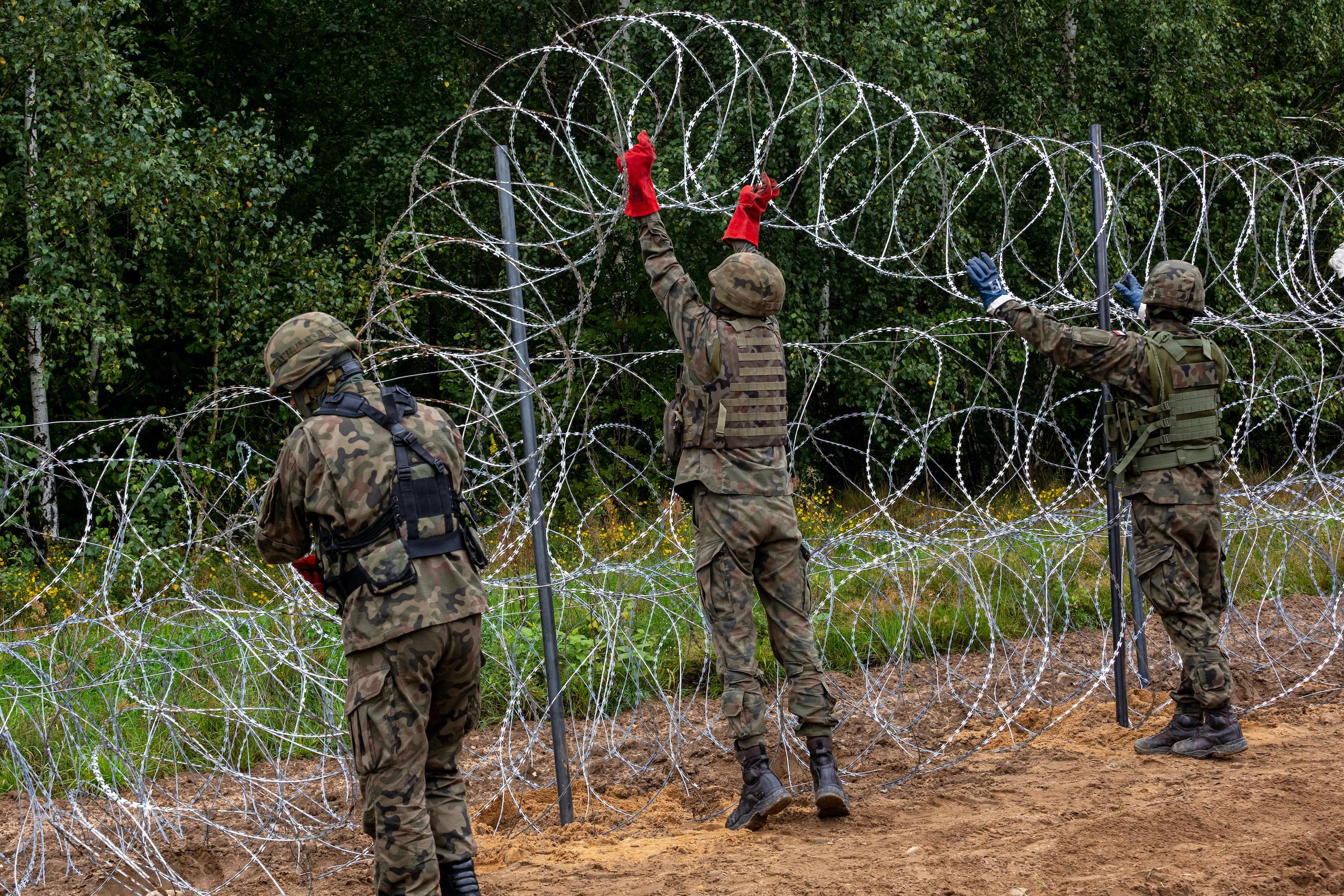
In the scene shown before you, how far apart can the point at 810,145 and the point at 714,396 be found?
613cm

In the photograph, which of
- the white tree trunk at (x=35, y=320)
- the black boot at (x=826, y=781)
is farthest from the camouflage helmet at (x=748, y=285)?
the white tree trunk at (x=35, y=320)

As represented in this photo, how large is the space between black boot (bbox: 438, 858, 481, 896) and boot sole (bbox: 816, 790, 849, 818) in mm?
1455

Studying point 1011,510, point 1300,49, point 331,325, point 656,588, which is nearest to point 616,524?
point 656,588

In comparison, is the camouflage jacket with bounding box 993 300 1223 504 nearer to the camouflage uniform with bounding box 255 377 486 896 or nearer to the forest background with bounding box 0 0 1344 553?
the camouflage uniform with bounding box 255 377 486 896

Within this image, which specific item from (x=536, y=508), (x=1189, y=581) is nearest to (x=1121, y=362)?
(x=1189, y=581)

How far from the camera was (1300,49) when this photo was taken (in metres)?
14.5

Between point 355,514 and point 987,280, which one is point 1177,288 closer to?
point 987,280

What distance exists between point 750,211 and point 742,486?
1.21 metres

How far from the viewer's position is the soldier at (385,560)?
370 centimetres

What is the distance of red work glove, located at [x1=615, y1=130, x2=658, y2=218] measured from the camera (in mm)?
4754

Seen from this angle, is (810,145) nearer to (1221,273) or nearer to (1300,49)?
(1221,273)

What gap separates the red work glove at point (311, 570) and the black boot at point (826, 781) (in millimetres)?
2028

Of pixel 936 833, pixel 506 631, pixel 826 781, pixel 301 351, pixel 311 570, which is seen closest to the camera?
pixel 301 351

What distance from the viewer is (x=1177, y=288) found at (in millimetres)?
5617
